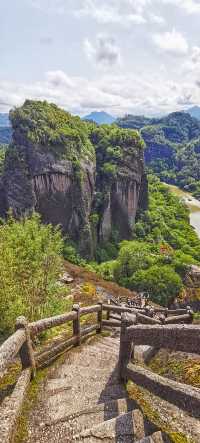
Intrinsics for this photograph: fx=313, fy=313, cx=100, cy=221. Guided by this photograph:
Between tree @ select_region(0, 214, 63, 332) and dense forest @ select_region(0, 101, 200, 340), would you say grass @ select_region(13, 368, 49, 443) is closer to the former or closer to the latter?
tree @ select_region(0, 214, 63, 332)

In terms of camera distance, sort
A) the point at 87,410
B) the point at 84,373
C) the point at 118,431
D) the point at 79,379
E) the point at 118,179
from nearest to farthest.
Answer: the point at 118,431 < the point at 87,410 < the point at 79,379 < the point at 84,373 < the point at 118,179

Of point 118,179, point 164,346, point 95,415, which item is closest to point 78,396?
point 95,415

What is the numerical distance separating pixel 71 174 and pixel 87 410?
63.4 meters

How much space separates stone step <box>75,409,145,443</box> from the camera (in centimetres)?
358

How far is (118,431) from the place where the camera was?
3676 millimetres

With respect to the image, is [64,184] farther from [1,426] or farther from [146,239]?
[1,426]

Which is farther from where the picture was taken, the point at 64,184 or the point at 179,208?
the point at 179,208

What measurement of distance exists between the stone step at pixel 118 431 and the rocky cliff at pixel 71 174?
55374 millimetres

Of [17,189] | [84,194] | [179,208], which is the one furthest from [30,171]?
[179,208]

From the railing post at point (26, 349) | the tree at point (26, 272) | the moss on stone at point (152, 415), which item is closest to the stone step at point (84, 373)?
the moss on stone at point (152, 415)

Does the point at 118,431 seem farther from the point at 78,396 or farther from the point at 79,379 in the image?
the point at 79,379

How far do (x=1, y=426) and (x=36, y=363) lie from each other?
2.18 meters

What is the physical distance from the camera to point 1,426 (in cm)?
371

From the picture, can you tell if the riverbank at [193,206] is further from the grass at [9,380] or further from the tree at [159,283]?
the grass at [9,380]
